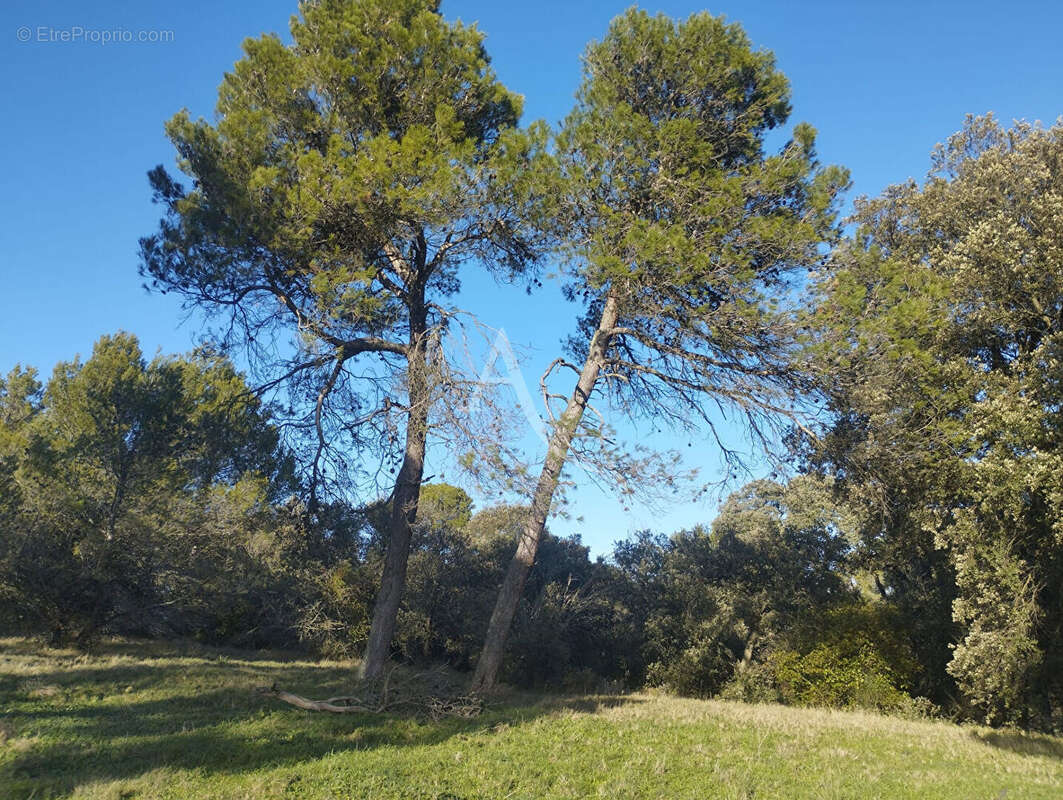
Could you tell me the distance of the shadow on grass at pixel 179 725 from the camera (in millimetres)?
6758

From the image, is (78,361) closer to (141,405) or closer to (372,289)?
(141,405)

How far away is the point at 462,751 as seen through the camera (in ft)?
25.6

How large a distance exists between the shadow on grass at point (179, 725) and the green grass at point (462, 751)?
1.3 inches

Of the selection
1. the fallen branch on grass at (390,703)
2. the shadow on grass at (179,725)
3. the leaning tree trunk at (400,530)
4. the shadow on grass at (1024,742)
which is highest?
the leaning tree trunk at (400,530)

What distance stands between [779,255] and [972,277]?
4.40 metres

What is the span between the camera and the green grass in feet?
21.0

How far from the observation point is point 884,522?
14672 millimetres

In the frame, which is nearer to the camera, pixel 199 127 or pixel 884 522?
pixel 199 127

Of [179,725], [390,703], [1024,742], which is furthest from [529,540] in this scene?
[1024,742]

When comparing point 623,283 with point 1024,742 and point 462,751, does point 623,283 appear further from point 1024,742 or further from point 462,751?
point 1024,742

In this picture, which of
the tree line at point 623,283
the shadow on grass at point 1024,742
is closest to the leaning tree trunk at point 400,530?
the tree line at point 623,283

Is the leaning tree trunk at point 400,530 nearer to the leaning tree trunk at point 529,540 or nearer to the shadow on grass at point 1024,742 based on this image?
the leaning tree trunk at point 529,540

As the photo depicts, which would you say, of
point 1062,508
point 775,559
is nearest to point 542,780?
point 1062,508

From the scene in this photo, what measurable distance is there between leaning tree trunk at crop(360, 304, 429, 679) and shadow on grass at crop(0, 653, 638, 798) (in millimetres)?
835
